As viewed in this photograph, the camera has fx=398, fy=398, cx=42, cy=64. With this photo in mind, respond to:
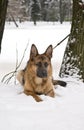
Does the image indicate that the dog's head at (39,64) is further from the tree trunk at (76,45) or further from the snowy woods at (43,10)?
the snowy woods at (43,10)

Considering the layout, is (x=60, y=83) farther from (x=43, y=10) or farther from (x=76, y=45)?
(x=43, y=10)

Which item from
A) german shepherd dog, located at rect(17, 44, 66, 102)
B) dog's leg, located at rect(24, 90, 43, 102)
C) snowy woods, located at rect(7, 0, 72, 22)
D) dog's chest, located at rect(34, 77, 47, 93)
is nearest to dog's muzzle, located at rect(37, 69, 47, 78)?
german shepherd dog, located at rect(17, 44, 66, 102)

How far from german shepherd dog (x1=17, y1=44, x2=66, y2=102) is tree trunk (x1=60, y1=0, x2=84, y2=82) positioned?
1.15 m

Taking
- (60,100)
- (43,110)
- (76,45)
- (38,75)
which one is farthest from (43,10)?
(43,110)

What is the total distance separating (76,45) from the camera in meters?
7.38

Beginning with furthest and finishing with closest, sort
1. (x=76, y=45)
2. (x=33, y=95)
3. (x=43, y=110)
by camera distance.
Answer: (x=76, y=45)
(x=33, y=95)
(x=43, y=110)

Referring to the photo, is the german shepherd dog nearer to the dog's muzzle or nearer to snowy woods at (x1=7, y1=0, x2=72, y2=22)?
the dog's muzzle

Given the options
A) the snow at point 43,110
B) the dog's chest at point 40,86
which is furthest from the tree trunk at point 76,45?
the dog's chest at point 40,86

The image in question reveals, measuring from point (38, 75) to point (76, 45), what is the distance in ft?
4.89

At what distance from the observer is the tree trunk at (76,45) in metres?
7.32


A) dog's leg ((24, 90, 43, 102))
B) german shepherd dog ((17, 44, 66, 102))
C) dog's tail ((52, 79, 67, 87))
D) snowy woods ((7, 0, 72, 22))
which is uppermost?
german shepherd dog ((17, 44, 66, 102))

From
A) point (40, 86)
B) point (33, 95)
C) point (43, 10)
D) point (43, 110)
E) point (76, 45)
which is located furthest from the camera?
point (43, 10)

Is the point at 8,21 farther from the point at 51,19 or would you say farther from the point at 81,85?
the point at 81,85

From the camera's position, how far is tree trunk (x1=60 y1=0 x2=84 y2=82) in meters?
7.32
